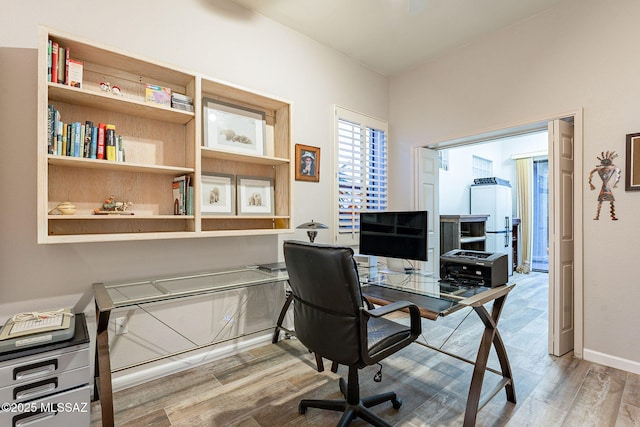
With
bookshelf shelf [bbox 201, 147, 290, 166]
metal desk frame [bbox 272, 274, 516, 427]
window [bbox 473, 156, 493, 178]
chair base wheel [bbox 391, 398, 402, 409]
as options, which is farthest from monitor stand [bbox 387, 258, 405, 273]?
window [bbox 473, 156, 493, 178]

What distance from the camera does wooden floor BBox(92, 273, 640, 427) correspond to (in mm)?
1847

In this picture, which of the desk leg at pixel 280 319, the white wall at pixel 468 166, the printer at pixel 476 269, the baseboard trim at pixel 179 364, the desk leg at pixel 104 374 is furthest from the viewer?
the white wall at pixel 468 166

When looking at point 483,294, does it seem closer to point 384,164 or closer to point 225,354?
point 225,354

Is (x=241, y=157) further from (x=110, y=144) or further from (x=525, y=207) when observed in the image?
(x=525, y=207)

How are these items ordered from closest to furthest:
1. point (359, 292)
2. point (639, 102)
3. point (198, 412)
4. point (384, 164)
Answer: point (359, 292) < point (198, 412) < point (639, 102) < point (384, 164)

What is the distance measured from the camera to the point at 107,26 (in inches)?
82.3

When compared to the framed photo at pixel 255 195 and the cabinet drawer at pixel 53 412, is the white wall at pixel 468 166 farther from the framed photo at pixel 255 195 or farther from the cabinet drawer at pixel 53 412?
the cabinet drawer at pixel 53 412

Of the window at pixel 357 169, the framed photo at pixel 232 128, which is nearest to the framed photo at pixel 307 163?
the window at pixel 357 169

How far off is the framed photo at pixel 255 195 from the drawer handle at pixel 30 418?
1.62 metres

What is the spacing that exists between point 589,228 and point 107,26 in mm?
3986

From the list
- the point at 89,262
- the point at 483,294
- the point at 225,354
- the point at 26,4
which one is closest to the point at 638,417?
the point at 483,294

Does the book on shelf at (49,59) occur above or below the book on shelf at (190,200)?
above

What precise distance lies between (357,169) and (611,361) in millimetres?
2812

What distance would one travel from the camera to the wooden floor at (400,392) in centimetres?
185
